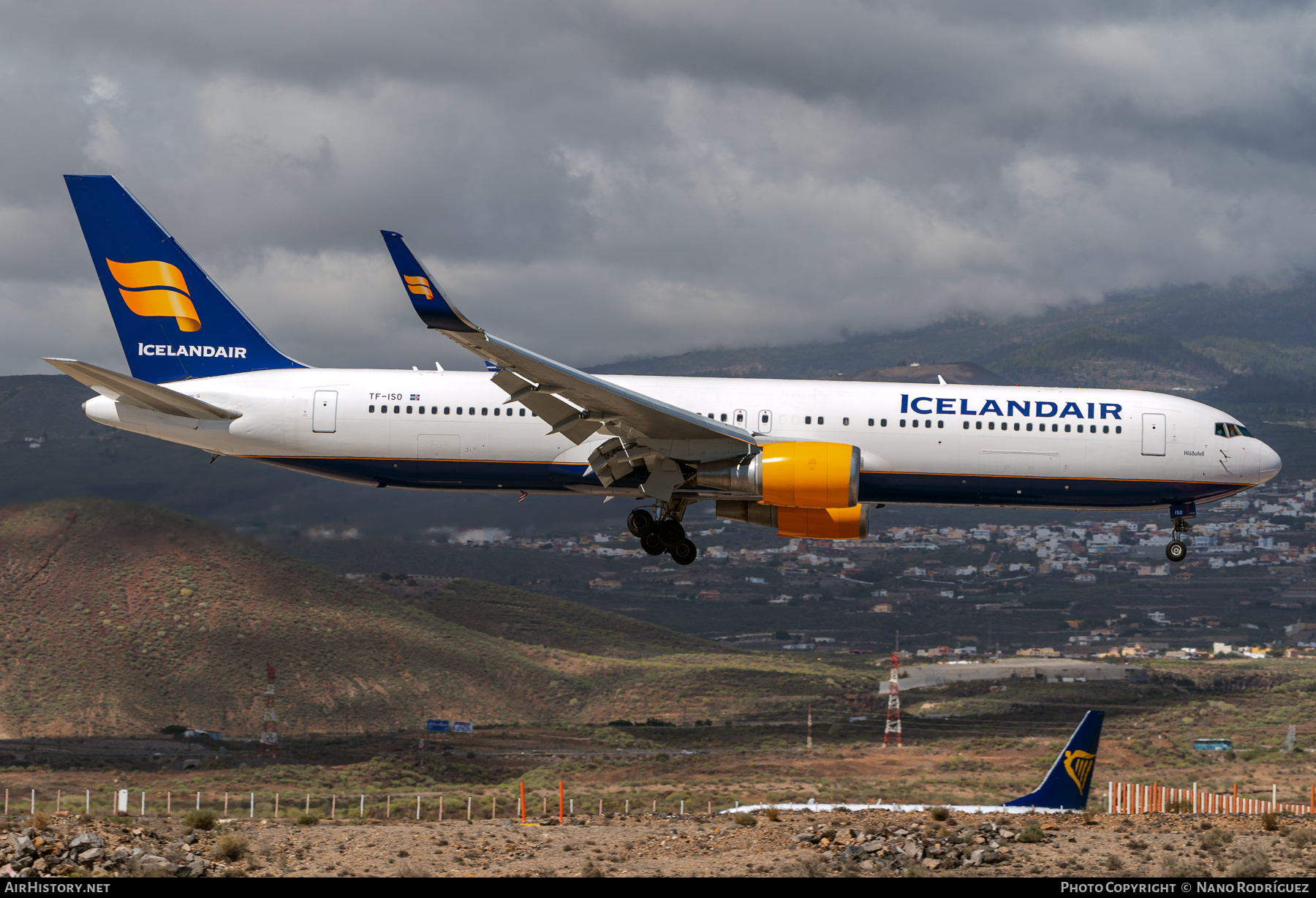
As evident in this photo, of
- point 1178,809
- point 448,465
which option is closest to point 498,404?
point 448,465

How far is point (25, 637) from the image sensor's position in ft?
298

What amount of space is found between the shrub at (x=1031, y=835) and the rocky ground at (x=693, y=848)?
4 centimetres

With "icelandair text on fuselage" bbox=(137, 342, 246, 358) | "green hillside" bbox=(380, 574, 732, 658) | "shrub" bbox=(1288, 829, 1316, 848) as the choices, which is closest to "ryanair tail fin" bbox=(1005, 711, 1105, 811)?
"shrub" bbox=(1288, 829, 1316, 848)

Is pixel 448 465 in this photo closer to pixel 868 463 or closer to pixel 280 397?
pixel 280 397

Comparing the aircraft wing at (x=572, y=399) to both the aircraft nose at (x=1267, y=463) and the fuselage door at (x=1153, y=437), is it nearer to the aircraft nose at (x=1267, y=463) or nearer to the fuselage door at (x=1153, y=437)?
the fuselage door at (x=1153, y=437)

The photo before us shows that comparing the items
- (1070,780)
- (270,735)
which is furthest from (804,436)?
(270,735)

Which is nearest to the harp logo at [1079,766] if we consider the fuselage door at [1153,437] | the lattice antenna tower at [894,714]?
the fuselage door at [1153,437]

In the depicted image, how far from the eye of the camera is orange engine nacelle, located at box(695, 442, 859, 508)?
31.0 metres

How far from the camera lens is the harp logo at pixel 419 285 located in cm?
2659

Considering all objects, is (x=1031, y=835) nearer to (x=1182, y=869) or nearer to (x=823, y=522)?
(x=1182, y=869)

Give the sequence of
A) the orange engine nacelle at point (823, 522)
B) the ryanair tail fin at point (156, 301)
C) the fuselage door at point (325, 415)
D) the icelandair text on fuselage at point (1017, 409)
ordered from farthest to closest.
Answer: the ryanair tail fin at point (156, 301) < the fuselage door at point (325, 415) < the icelandair text on fuselage at point (1017, 409) < the orange engine nacelle at point (823, 522)

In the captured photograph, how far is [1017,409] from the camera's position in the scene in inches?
1380
